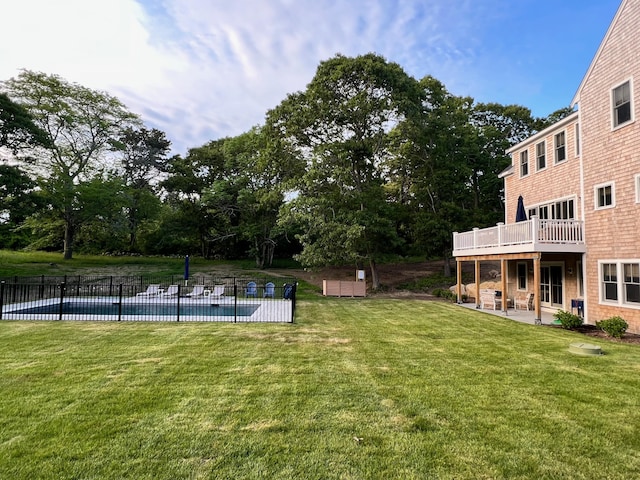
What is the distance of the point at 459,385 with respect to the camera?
5598 millimetres

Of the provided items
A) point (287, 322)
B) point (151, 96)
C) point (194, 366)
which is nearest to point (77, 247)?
point (151, 96)

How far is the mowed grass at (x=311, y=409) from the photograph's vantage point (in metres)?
3.34

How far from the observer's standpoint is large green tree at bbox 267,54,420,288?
72.3 ft

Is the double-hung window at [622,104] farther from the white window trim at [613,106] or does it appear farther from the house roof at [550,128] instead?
the house roof at [550,128]

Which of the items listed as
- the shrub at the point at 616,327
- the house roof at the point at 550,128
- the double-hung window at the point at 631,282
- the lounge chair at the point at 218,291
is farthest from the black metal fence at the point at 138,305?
the house roof at the point at 550,128

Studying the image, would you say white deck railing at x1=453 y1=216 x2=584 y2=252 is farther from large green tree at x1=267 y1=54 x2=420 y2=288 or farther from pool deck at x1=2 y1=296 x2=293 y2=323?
large green tree at x1=267 y1=54 x2=420 y2=288

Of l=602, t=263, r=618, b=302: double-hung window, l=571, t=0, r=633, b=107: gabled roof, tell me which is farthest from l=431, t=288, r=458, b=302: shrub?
l=571, t=0, r=633, b=107: gabled roof

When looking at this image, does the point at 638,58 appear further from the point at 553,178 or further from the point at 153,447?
the point at 153,447

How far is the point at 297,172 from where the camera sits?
79.6 ft

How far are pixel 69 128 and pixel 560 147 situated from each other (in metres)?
35.3

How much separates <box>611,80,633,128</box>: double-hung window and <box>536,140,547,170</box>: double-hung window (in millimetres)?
3629

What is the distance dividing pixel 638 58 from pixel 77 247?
1786 inches

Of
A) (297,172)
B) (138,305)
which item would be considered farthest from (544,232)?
Result: (138,305)

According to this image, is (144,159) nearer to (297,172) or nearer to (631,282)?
(297,172)
